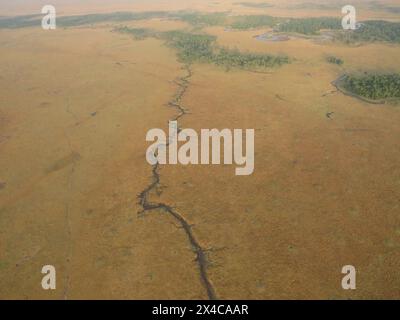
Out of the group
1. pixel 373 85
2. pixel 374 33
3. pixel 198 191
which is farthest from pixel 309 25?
pixel 198 191

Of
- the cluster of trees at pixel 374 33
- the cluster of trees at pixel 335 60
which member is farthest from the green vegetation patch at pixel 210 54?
the cluster of trees at pixel 374 33

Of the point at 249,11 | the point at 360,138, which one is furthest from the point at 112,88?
the point at 249,11

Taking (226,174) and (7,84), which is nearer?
(226,174)

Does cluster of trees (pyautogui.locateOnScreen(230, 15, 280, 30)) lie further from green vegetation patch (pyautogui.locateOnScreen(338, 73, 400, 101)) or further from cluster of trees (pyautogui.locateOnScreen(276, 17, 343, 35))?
green vegetation patch (pyautogui.locateOnScreen(338, 73, 400, 101))

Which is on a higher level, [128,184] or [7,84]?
[7,84]

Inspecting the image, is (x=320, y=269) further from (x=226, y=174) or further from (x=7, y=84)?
(x=7, y=84)
